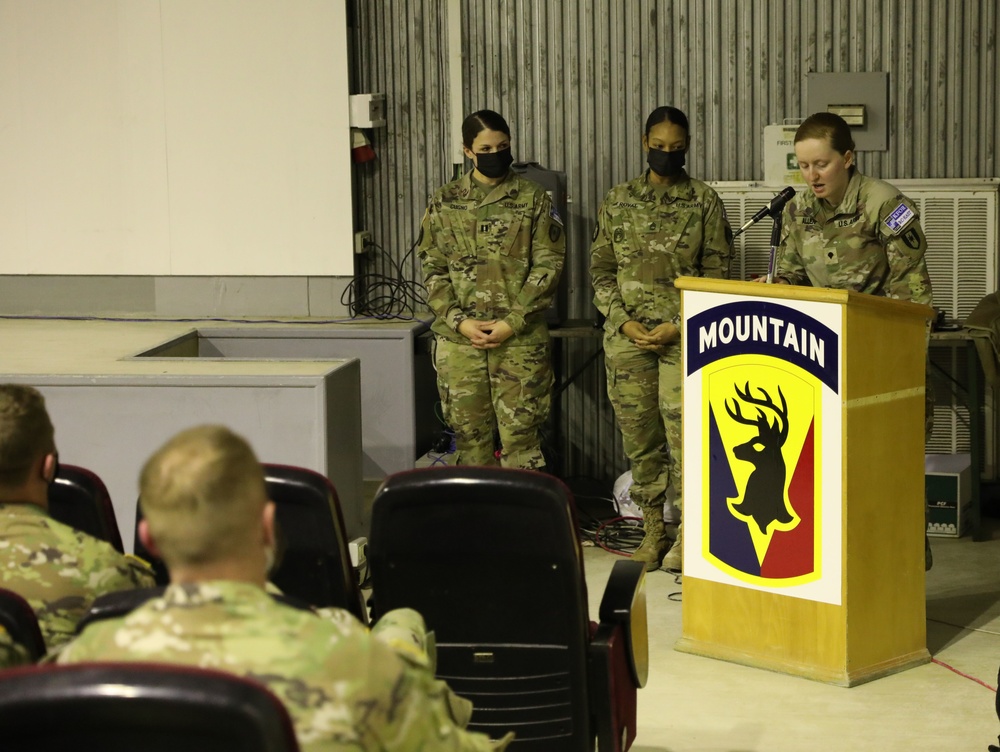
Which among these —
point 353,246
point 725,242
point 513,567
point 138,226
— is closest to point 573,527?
point 513,567

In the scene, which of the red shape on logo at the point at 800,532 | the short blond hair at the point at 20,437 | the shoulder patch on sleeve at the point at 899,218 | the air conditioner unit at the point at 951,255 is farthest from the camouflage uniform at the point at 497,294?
the short blond hair at the point at 20,437

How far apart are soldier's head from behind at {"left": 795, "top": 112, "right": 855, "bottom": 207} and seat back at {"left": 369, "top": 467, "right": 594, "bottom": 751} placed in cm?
214

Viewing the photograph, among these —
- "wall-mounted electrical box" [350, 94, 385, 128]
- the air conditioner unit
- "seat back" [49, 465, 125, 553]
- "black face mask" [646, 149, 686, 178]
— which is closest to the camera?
"seat back" [49, 465, 125, 553]

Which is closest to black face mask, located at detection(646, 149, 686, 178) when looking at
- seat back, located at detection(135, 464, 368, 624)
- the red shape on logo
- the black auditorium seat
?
the red shape on logo

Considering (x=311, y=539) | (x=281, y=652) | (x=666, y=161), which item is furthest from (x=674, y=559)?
(x=281, y=652)

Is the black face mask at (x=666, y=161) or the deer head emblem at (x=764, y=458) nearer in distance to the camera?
the deer head emblem at (x=764, y=458)

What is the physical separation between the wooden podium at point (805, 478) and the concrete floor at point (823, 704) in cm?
7

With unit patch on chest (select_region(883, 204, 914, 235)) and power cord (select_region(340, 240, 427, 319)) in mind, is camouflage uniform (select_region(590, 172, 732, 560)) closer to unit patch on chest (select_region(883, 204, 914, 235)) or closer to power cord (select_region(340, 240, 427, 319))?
unit patch on chest (select_region(883, 204, 914, 235))

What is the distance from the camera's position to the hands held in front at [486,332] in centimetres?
521

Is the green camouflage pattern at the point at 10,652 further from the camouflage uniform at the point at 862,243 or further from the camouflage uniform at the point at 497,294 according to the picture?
the camouflage uniform at the point at 497,294

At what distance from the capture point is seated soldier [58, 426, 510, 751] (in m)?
1.55

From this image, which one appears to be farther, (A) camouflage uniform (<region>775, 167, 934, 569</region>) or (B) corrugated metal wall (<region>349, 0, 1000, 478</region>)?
(B) corrugated metal wall (<region>349, 0, 1000, 478</region>)

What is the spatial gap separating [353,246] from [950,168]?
2803 mm

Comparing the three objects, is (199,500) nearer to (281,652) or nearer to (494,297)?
(281,652)
